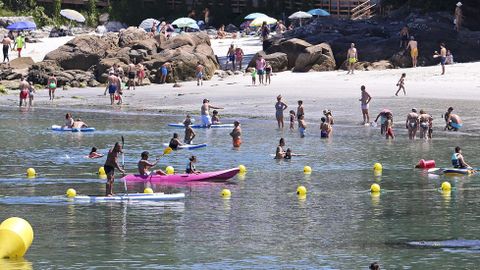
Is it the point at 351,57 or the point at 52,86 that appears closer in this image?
the point at 52,86

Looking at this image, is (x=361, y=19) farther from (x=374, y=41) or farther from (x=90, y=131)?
(x=90, y=131)

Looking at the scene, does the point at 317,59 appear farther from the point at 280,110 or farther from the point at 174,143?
the point at 174,143

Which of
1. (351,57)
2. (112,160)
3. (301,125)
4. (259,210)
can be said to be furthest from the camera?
(351,57)

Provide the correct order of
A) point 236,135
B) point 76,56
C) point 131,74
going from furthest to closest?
point 76,56, point 131,74, point 236,135

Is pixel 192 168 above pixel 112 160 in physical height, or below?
below

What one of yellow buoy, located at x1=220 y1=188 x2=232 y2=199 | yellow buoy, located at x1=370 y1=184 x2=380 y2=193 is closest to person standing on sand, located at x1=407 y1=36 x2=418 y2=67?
yellow buoy, located at x1=370 y1=184 x2=380 y2=193

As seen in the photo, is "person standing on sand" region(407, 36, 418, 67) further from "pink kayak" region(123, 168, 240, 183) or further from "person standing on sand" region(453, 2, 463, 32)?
"pink kayak" region(123, 168, 240, 183)

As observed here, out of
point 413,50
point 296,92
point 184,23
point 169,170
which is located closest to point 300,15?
point 184,23

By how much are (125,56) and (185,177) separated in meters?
32.7

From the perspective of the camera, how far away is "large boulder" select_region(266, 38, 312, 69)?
64750 millimetres

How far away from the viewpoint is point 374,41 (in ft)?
213

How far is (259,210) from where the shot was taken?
30.0 meters

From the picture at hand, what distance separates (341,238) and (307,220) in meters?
2.33

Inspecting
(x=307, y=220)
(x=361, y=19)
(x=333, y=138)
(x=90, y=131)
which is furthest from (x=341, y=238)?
(x=361, y=19)
